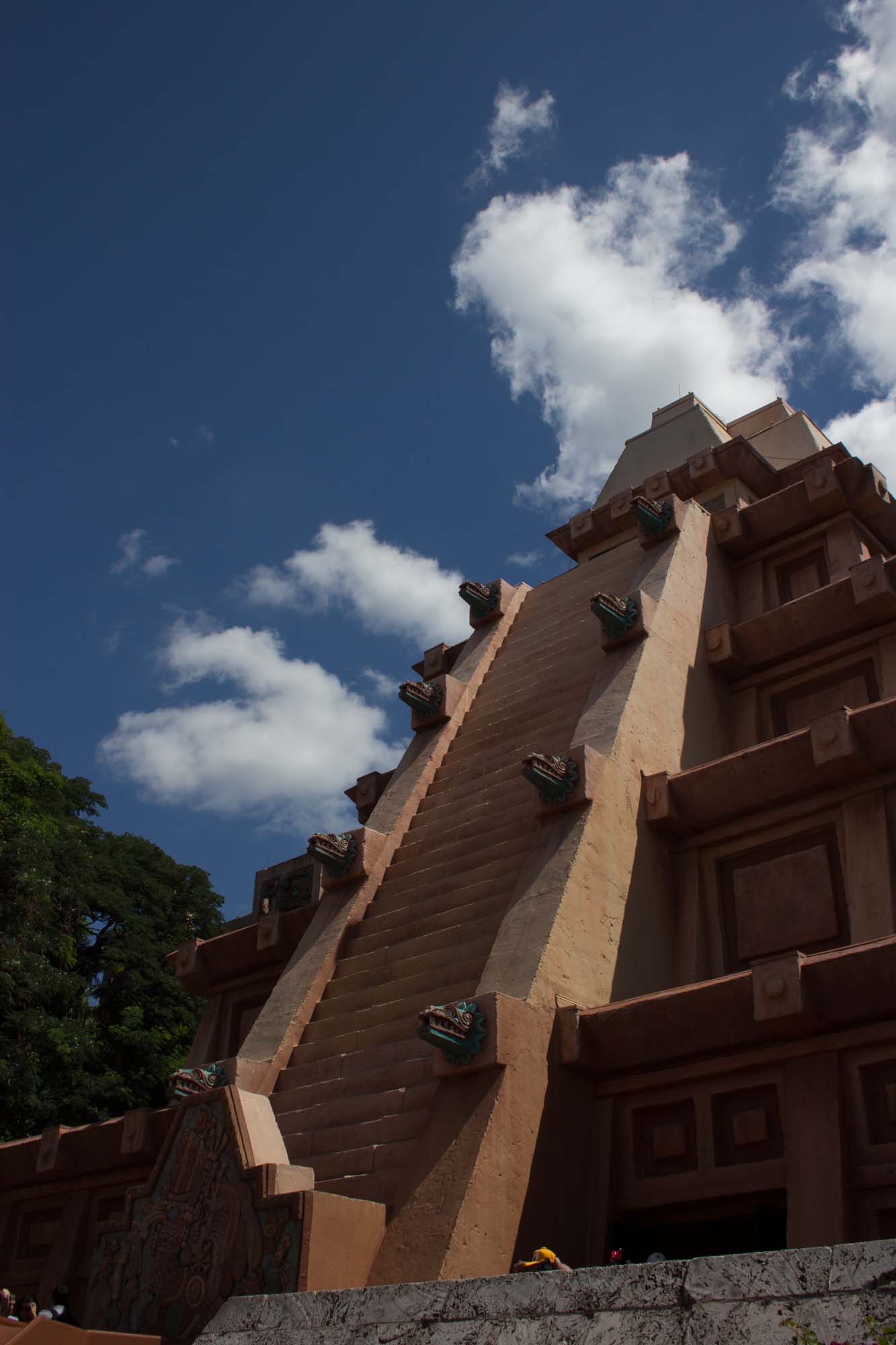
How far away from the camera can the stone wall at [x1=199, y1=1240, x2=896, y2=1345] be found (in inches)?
187

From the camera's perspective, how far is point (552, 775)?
1179 centimetres

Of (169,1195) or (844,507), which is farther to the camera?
(844,507)

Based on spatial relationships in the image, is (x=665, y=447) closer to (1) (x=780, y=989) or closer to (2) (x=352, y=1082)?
(2) (x=352, y=1082)

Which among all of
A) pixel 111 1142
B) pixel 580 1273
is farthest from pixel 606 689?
pixel 580 1273

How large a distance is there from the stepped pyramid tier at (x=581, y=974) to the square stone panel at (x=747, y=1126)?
0.02m

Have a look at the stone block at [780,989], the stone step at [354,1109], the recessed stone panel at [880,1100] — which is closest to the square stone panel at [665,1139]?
the stone block at [780,989]

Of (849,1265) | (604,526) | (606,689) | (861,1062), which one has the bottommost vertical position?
(849,1265)

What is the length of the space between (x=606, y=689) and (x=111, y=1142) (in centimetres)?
753

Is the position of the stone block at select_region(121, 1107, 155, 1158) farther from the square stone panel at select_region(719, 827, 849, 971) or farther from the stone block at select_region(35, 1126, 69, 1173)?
the square stone panel at select_region(719, 827, 849, 971)

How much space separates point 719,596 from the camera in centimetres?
1653

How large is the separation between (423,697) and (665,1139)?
7896 mm

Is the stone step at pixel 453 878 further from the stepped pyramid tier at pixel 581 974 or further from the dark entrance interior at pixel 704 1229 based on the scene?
the dark entrance interior at pixel 704 1229

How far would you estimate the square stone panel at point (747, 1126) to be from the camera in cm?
912

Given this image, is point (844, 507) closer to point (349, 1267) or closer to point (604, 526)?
point (604, 526)
